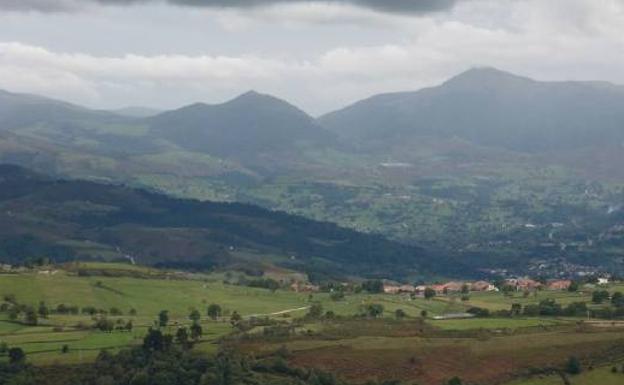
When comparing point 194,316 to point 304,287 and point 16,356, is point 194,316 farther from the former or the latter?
point 304,287

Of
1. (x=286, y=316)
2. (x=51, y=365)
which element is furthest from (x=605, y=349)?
(x=51, y=365)

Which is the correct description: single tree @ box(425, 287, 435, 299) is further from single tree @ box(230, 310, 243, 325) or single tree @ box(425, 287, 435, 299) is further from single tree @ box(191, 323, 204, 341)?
single tree @ box(191, 323, 204, 341)

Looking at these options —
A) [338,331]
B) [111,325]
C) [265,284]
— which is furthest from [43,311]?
[265,284]

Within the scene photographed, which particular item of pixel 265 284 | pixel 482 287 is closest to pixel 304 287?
pixel 265 284

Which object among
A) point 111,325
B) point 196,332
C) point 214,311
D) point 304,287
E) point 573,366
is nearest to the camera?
point 573,366

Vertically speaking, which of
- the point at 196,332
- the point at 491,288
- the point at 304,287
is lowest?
the point at 196,332

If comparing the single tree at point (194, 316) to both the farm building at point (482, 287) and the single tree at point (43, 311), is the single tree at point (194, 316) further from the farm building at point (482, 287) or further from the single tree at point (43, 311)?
the farm building at point (482, 287)

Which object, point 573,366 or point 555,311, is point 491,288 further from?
point 573,366

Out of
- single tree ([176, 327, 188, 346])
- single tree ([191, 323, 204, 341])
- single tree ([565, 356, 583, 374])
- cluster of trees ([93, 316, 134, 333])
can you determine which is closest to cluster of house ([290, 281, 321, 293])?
cluster of trees ([93, 316, 134, 333])

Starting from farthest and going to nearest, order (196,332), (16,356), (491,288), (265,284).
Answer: (491,288)
(265,284)
(196,332)
(16,356)

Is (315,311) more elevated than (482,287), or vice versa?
(482,287)

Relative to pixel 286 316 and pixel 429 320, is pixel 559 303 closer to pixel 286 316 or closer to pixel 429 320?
pixel 429 320

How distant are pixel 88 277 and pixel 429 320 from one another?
61.9 m

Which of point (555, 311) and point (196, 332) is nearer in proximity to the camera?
point (196, 332)
